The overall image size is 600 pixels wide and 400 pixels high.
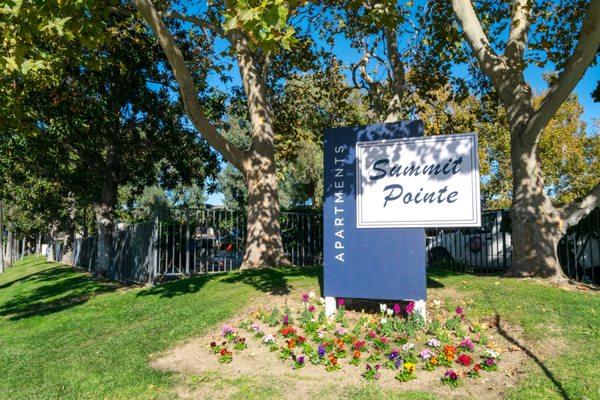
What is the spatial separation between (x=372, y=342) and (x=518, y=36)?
7.57m

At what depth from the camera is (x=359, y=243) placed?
22.6 ft

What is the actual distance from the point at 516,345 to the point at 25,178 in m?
24.3

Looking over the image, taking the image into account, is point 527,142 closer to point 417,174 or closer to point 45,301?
point 417,174

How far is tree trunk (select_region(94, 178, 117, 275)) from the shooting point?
18.9 meters

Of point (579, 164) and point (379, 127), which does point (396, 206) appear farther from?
point (579, 164)

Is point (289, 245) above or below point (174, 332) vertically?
above

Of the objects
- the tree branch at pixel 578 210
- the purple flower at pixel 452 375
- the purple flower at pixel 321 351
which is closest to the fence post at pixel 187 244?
the purple flower at pixel 321 351

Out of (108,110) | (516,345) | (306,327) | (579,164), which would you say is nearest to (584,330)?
(516,345)

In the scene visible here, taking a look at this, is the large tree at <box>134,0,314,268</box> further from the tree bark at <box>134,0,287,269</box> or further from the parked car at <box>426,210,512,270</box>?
the parked car at <box>426,210,512,270</box>

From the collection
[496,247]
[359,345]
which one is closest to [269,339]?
[359,345]

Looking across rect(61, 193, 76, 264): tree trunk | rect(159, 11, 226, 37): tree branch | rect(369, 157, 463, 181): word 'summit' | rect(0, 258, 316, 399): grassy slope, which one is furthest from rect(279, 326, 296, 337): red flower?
rect(61, 193, 76, 264): tree trunk

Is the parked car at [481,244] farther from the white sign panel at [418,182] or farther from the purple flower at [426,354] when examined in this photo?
the purple flower at [426,354]

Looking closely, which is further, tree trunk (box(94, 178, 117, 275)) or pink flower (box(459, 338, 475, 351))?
tree trunk (box(94, 178, 117, 275))

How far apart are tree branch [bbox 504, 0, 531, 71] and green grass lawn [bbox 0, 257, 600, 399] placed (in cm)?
460
